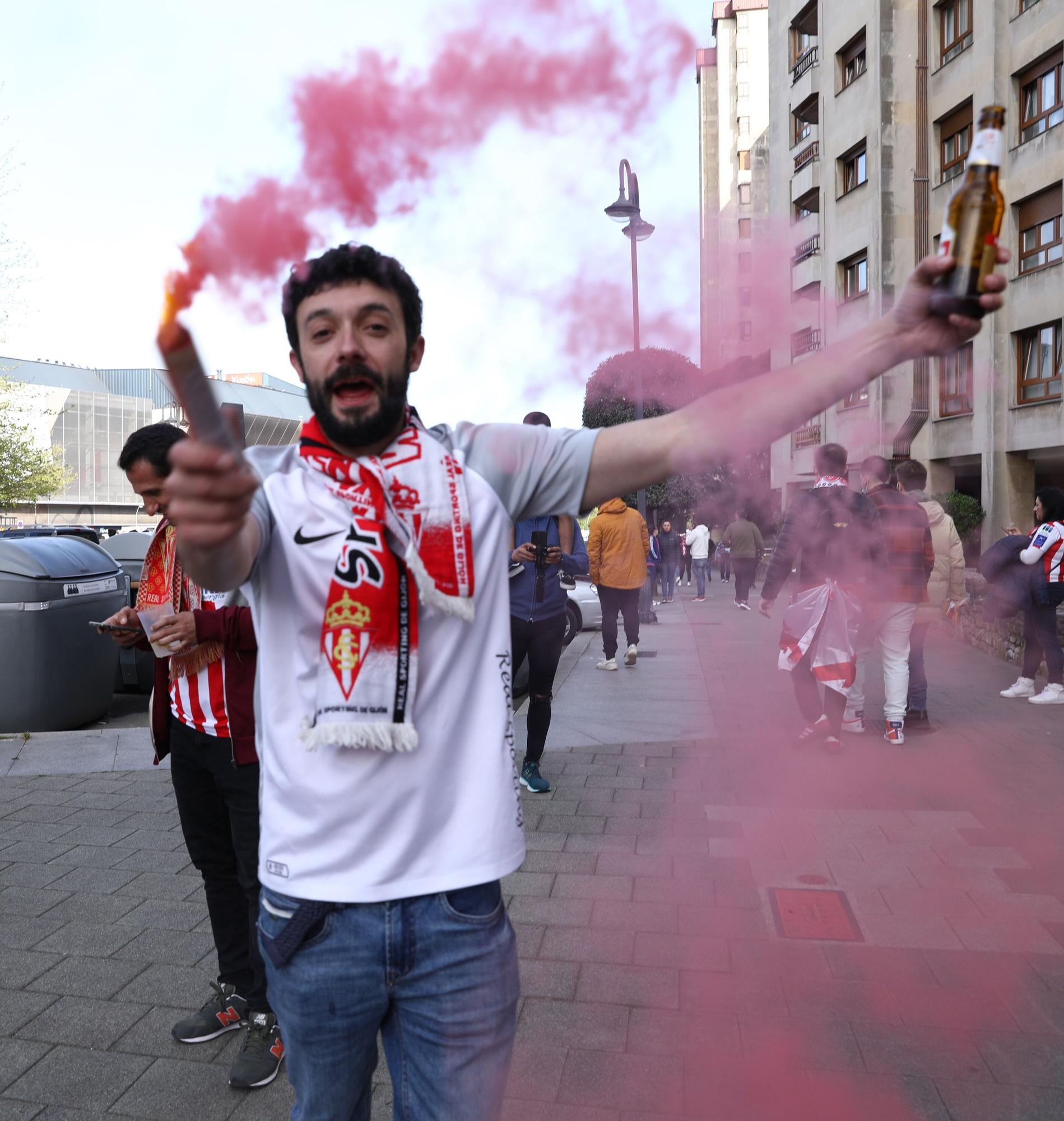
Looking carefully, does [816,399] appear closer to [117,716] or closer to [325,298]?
[325,298]

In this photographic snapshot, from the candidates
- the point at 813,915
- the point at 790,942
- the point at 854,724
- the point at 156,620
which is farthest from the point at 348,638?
the point at 854,724

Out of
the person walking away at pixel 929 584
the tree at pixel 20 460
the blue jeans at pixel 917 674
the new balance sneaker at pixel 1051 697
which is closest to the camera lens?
the person walking away at pixel 929 584

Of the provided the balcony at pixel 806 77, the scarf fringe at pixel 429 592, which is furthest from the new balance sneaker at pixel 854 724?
the scarf fringe at pixel 429 592

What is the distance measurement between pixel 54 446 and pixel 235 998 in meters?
30.6

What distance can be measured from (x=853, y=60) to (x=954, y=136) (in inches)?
84.0

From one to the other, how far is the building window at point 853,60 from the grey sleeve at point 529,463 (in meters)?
4.43

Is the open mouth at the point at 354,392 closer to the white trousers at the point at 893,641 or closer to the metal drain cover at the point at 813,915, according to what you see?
the metal drain cover at the point at 813,915

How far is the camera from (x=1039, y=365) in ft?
53.0

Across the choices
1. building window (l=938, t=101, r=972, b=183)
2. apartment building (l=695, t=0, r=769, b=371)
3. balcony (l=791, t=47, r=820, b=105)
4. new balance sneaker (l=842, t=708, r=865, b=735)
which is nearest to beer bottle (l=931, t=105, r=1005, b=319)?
building window (l=938, t=101, r=972, b=183)

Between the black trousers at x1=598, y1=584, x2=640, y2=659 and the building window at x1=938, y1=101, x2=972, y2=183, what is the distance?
6.30 meters

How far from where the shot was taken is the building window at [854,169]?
5461 millimetres

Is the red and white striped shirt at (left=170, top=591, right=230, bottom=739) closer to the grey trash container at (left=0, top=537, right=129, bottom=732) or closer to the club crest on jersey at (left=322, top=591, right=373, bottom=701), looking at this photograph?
the club crest on jersey at (left=322, top=591, right=373, bottom=701)

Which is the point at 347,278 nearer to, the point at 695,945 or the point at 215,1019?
the point at 215,1019

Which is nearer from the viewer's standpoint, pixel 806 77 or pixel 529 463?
pixel 529 463
